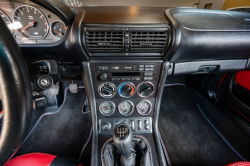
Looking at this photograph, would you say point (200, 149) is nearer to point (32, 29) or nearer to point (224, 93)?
point (224, 93)

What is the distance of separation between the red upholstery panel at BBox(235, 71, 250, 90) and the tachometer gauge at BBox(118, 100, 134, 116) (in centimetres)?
121

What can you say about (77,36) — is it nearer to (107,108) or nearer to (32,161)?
(107,108)

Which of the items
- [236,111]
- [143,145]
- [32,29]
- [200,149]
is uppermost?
[32,29]

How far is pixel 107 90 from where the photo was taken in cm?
106

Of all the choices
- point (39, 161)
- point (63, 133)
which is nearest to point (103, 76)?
point (39, 161)

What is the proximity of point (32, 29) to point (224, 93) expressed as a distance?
212cm

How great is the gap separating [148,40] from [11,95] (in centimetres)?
74

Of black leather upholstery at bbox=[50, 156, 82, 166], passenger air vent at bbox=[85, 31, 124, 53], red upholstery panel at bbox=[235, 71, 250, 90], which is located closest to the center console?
passenger air vent at bbox=[85, 31, 124, 53]

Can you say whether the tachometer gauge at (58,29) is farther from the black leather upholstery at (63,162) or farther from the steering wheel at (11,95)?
the black leather upholstery at (63,162)

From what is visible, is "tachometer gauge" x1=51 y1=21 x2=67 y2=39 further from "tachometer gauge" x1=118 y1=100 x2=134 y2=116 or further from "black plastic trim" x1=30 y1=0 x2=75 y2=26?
"tachometer gauge" x1=118 y1=100 x2=134 y2=116

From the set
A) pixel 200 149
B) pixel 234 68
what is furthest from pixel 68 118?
pixel 234 68

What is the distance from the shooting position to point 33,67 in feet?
3.21

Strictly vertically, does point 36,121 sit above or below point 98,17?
below

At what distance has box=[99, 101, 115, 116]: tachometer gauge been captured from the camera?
114 cm
